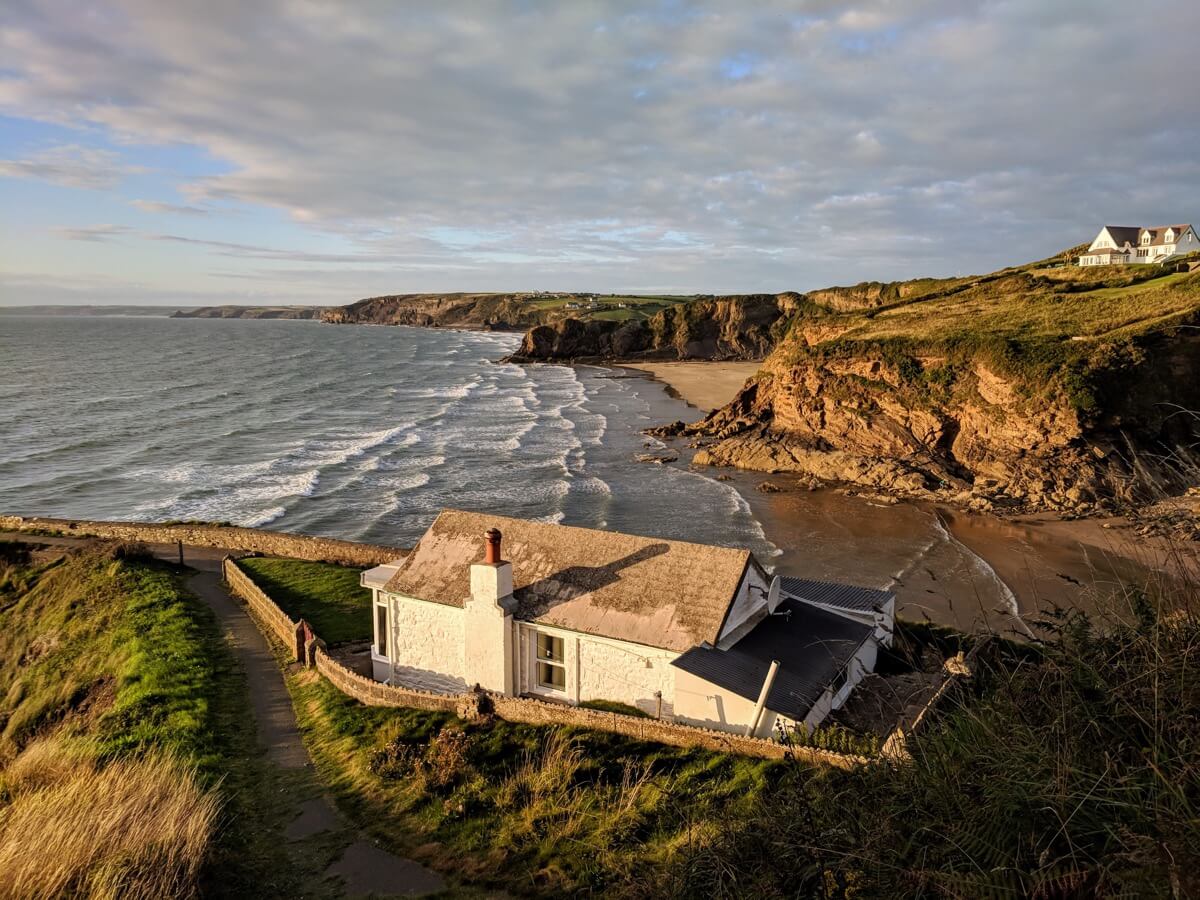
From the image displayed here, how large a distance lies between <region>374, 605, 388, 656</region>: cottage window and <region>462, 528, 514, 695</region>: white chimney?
3.56m

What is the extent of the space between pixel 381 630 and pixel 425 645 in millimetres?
2107

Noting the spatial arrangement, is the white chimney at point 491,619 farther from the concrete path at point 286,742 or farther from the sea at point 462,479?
the sea at point 462,479

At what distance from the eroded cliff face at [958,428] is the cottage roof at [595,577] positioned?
2762 cm

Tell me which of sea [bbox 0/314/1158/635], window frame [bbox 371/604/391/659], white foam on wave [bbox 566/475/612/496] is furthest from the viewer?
white foam on wave [bbox 566/475/612/496]

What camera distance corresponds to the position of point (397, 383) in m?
106

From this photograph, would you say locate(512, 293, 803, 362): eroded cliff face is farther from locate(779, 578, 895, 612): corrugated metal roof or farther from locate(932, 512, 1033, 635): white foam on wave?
locate(779, 578, 895, 612): corrugated metal roof

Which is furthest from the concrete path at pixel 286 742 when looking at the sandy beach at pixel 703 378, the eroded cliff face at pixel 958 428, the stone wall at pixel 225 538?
the sandy beach at pixel 703 378

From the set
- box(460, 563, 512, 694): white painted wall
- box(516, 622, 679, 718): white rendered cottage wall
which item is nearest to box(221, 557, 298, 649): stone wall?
box(460, 563, 512, 694): white painted wall

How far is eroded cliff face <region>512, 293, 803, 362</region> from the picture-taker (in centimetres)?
12925

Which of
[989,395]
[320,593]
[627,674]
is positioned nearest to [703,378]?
[989,395]

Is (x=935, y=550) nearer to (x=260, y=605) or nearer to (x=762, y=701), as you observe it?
(x=762, y=701)

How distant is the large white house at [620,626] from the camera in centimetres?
1655

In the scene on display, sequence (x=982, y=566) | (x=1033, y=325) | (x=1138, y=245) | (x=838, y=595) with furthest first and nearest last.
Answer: (x=1138, y=245) < (x=1033, y=325) < (x=982, y=566) < (x=838, y=595)

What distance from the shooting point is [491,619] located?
1902 cm
